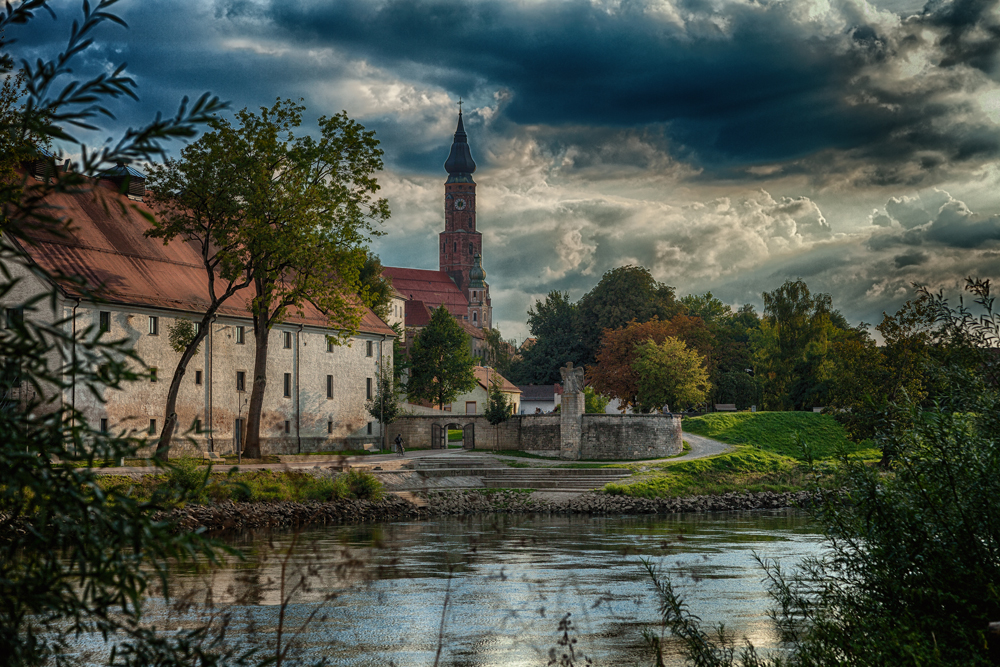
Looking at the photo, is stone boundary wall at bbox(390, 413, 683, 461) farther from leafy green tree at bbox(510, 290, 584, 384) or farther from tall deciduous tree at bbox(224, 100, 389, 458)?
leafy green tree at bbox(510, 290, 584, 384)

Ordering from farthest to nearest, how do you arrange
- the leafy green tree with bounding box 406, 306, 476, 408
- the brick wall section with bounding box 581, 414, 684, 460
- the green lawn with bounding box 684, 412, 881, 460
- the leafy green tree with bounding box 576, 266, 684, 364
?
the leafy green tree with bounding box 576, 266, 684, 364, the leafy green tree with bounding box 406, 306, 476, 408, the green lawn with bounding box 684, 412, 881, 460, the brick wall section with bounding box 581, 414, 684, 460

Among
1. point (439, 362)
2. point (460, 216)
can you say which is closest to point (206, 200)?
point (439, 362)

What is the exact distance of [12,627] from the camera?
4.23 meters

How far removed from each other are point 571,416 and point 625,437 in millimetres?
3262

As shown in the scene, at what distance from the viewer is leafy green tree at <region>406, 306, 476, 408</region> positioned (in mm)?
72062

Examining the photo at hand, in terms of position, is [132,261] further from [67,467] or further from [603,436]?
[67,467]

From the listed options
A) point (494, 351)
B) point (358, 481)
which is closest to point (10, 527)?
point (358, 481)

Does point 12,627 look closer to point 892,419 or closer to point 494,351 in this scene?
point 892,419

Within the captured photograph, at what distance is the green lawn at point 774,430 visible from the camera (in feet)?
202

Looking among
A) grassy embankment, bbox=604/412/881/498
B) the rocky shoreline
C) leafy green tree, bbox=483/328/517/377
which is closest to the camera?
the rocky shoreline

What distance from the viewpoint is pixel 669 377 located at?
6538 cm

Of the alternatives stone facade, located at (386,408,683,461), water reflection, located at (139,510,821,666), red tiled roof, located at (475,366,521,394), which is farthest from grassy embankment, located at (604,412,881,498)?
red tiled roof, located at (475,366,521,394)

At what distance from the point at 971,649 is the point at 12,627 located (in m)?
6.75

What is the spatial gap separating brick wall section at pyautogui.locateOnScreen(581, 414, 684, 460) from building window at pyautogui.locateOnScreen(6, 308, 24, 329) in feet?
165
